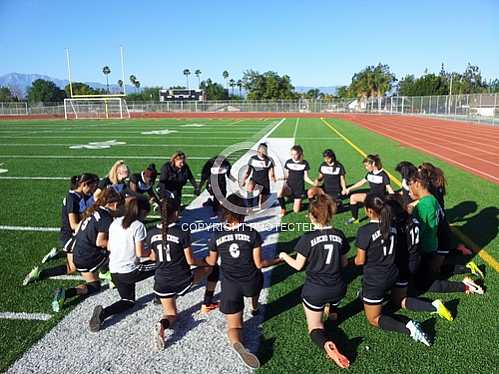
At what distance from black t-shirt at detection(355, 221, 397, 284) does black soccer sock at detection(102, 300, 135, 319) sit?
2.50 m

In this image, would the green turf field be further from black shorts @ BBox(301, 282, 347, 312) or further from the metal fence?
the metal fence

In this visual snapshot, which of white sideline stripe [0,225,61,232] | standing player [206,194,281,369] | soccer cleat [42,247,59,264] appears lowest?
soccer cleat [42,247,59,264]

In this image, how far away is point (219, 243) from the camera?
371 centimetres

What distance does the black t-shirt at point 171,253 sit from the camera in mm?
3783

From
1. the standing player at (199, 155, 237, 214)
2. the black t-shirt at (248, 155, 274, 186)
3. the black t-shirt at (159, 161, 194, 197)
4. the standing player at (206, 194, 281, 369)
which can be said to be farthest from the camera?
the black t-shirt at (248, 155, 274, 186)

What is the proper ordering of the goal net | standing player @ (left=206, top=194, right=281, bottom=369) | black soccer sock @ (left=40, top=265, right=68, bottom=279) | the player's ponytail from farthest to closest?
the goal net
black soccer sock @ (left=40, top=265, right=68, bottom=279)
standing player @ (left=206, top=194, right=281, bottom=369)
the player's ponytail

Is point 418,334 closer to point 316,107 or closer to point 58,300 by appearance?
point 58,300

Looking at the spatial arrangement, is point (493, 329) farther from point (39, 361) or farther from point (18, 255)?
point (18, 255)

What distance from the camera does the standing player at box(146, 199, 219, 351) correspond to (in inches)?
147

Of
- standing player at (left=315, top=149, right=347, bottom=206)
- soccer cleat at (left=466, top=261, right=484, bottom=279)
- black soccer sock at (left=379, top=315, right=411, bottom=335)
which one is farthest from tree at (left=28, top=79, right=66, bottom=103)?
black soccer sock at (left=379, top=315, right=411, bottom=335)

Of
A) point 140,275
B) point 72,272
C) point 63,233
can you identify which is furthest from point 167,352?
point 63,233

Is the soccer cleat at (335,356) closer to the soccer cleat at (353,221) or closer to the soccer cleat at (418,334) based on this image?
the soccer cleat at (418,334)

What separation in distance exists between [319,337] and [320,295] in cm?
36

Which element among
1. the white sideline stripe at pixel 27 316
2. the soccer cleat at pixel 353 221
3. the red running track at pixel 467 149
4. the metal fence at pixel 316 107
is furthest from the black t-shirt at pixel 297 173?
the metal fence at pixel 316 107
